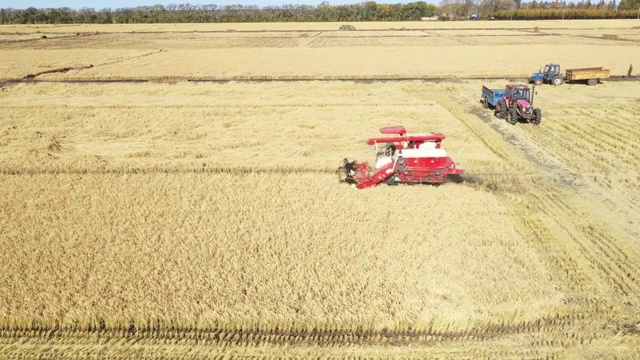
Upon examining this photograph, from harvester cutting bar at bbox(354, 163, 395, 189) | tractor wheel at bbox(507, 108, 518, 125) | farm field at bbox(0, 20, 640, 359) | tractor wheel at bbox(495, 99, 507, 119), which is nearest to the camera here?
farm field at bbox(0, 20, 640, 359)

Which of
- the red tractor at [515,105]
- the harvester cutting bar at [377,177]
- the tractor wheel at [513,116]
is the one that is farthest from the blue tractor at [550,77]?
the harvester cutting bar at [377,177]

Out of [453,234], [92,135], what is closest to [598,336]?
[453,234]

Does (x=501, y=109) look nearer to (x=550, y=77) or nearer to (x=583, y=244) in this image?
(x=550, y=77)

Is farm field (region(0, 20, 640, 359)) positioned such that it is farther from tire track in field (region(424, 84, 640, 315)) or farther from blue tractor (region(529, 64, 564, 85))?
blue tractor (region(529, 64, 564, 85))

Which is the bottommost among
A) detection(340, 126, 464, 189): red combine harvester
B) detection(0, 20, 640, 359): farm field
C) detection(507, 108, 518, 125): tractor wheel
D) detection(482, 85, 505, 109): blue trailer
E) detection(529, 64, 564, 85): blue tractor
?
detection(0, 20, 640, 359): farm field

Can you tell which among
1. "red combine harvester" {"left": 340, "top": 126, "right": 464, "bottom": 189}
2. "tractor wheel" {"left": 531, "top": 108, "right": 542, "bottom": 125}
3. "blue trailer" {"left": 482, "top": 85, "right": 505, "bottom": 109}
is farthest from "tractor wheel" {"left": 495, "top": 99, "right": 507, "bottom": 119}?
"red combine harvester" {"left": 340, "top": 126, "right": 464, "bottom": 189}

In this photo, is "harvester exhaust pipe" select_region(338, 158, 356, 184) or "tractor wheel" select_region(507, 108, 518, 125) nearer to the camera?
"harvester exhaust pipe" select_region(338, 158, 356, 184)

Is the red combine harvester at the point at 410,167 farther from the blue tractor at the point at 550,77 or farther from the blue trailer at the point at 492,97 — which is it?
the blue tractor at the point at 550,77
